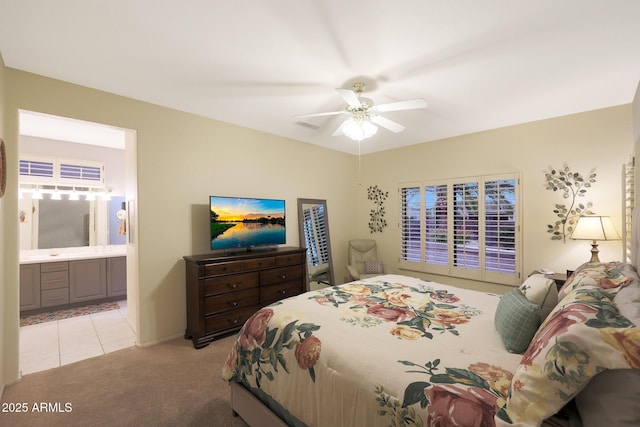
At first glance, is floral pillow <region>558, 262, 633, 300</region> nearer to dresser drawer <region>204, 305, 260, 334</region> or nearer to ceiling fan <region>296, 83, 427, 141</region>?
ceiling fan <region>296, 83, 427, 141</region>

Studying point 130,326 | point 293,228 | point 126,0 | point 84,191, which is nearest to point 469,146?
point 293,228

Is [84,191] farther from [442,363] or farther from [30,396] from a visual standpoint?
[442,363]

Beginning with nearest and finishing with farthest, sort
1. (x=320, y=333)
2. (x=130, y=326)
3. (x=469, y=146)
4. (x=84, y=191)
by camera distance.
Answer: (x=320, y=333) → (x=130, y=326) → (x=469, y=146) → (x=84, y=191)

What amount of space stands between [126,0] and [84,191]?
4231mm

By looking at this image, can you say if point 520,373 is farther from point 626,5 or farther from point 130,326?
point 130,326

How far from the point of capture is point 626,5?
5.21 feet

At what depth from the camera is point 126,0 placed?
1.57 m

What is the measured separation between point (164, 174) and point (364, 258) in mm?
3319

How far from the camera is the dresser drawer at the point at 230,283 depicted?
2947 millimetres

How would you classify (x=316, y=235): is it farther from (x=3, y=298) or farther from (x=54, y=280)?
(x=54, y=280)

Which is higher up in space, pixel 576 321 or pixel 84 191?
pixel 84 191

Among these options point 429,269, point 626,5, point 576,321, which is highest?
point 626,5

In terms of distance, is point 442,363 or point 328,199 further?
point 328,199

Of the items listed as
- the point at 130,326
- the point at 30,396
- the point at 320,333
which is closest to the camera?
the point at 320,333
